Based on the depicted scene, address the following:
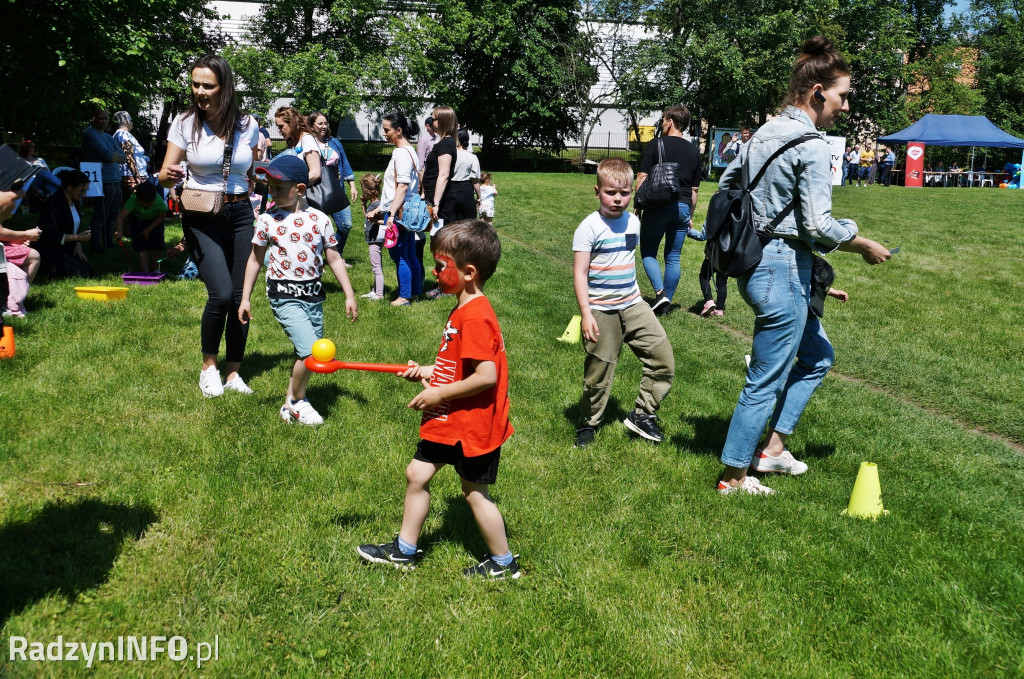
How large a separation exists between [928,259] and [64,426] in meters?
13.5

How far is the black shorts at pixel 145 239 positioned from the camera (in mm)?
10828

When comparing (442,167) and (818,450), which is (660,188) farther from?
(818,450)

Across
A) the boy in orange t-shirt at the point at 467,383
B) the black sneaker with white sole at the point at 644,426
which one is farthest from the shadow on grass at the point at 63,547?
the black sneaker with white sole at the point at 644,426

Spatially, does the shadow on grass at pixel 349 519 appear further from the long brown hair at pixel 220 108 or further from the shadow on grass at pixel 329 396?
the long brown hair at pixel 220 108

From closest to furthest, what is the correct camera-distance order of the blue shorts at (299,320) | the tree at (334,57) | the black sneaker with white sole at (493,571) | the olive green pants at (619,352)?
the black sneaker with white sole at (493,571)
the olive green pants at (619,352)
the blue shorts at (299,320)
the tree at (334,57)

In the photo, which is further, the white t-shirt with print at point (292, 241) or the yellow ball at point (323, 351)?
the white t-shirt with print at point (292, 241)

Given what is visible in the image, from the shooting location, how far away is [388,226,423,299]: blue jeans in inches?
370

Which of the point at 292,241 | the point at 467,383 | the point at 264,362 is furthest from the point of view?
the point at 264,362

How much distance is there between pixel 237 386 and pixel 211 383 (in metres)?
0.21

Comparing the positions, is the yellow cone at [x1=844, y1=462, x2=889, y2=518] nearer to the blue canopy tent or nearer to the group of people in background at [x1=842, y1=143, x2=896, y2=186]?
the group of people in background at [x1=842, y1=143, x2=896, y2=186]

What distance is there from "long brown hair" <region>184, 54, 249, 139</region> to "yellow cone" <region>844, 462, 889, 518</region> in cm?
471

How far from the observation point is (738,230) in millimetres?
4328

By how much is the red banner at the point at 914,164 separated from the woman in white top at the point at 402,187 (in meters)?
30.9

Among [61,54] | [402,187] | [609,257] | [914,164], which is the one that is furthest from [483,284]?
[914,164]
